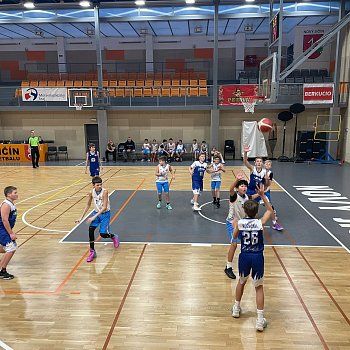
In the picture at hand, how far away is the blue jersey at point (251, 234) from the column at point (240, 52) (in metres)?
23.1

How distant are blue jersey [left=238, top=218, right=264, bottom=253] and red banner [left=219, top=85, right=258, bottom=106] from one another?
16.5m

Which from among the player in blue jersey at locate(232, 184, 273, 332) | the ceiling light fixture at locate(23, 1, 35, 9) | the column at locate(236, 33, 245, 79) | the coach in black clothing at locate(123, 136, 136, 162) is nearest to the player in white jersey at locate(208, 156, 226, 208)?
the player in blue jersey at locate(232, 184, 273, 332)

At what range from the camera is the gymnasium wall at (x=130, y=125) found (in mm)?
21094

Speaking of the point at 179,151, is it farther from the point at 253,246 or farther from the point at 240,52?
the point at 253,246

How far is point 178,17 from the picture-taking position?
19.5 meters

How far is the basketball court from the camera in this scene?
14.4ft

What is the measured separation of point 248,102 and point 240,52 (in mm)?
8075

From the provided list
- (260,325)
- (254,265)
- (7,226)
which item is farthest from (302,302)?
(7,226)

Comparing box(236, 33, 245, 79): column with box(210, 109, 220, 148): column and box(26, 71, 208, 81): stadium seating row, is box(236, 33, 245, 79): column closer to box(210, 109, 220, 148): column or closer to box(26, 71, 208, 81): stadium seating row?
box(26, 71, 208, 81): stadium seating row

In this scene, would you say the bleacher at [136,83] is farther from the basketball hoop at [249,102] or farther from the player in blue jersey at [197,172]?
the player in blue jersey at [197,172]

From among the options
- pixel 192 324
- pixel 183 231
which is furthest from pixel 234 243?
pixel 183 231

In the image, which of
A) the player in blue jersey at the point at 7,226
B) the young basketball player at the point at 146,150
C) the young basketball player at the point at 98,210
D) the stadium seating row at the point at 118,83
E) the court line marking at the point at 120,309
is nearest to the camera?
the court line marking at the point at 120,309

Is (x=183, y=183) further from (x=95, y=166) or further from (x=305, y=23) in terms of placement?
(x=305, y=23)

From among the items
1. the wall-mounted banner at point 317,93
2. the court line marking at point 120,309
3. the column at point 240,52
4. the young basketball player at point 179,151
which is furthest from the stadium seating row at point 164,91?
the court line marking at point 120,309
